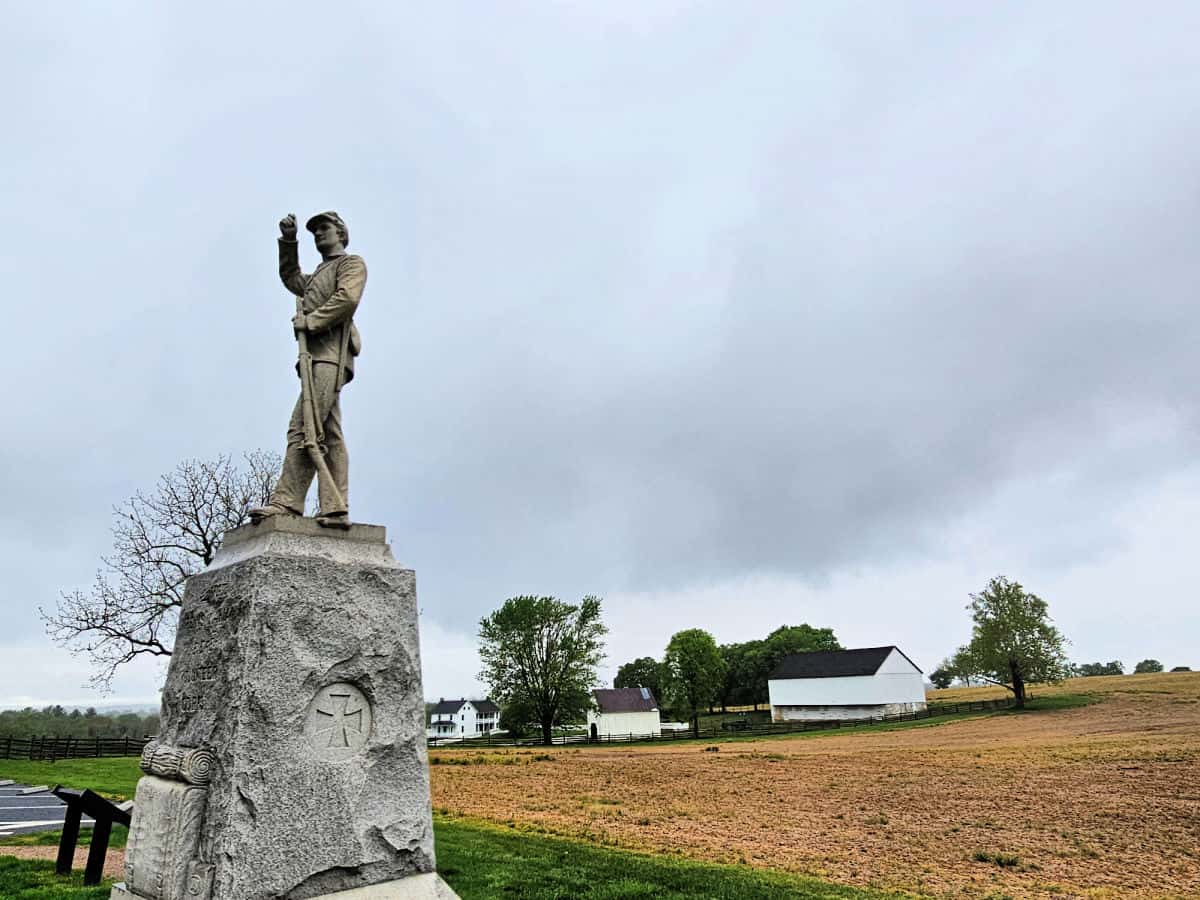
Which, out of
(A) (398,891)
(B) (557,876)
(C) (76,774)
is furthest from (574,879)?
(C) (76,774)

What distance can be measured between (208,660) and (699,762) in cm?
2484

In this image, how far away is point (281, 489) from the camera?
540 centimetres

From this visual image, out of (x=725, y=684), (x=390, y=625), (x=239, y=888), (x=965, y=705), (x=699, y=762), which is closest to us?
(x=239, y=888)

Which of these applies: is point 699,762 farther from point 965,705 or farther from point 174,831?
point 965,705

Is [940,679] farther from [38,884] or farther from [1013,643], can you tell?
[38,884]

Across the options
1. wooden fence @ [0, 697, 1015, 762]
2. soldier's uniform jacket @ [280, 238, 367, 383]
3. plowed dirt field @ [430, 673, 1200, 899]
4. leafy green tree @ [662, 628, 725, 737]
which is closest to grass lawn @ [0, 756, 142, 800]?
wooden fence @ [0, 697, 1015, 762]

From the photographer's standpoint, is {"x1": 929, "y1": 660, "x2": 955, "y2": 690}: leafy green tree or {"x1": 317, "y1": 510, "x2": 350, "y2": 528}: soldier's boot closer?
{"x1": 317, "y1": 510, "x2": 350, "y2": 528}: soldier's boot

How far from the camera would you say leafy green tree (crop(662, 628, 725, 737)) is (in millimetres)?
66750

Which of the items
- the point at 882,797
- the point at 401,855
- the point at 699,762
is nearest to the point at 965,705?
the point at 699,762

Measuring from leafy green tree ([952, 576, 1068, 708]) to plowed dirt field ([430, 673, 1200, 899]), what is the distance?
20.6m

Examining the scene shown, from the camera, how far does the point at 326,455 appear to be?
562cm

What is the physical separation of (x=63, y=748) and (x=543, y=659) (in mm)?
25408

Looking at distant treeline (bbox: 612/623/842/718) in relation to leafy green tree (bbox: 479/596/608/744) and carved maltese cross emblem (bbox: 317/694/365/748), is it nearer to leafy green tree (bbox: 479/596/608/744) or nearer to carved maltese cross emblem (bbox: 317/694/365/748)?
leafy green tree (bbox: 479/596/608/744)

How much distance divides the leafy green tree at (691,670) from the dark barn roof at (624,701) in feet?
11.5
